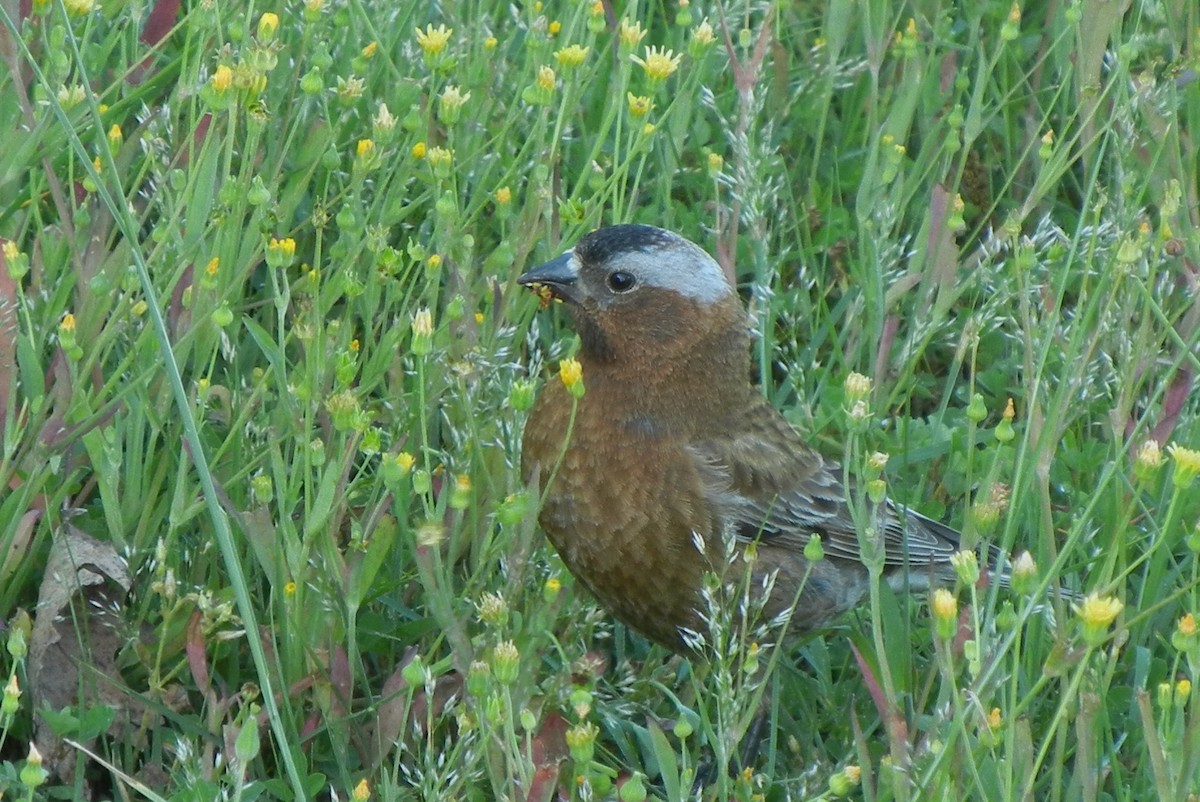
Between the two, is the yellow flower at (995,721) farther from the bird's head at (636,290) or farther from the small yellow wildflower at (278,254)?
the bird's head at (636,290)

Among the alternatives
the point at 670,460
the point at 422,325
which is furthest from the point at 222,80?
the point at 670,460

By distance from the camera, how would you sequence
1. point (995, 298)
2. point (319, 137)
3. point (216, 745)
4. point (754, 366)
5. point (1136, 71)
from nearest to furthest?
point (216, 745) < point (995, 298) < point (319, 137) < point (754, 366) < point (1136, 71)

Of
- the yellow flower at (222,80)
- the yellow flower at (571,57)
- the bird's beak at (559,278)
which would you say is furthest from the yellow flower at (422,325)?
the bird's beak at (559,278)

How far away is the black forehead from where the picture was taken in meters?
4.18

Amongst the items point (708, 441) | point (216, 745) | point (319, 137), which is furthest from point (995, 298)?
point (216, 745)

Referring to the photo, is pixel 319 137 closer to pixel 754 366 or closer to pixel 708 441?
pixel 708 441

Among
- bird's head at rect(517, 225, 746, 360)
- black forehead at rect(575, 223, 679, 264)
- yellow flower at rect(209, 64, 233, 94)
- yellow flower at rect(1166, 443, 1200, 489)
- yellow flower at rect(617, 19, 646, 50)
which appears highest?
yellow flower at rect(209, 64, 233, 94)

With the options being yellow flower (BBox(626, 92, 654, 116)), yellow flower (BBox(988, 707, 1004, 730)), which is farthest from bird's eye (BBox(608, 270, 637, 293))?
yellow flower (BBox(988, 707, 1004, 730))

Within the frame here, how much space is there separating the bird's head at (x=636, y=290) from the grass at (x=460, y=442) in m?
0.12

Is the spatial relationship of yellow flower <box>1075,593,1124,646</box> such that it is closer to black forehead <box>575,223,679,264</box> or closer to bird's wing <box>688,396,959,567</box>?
bird's wing <box>688,396,959,567</box>

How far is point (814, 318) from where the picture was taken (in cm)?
516

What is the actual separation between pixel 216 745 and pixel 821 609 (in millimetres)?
1527

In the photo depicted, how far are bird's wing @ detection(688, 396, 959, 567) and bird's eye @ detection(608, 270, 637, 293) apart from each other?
1.29 ft

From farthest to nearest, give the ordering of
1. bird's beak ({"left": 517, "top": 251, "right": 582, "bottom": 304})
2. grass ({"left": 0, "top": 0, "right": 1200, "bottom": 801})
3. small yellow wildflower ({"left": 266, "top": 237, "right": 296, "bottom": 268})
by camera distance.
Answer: bird's beak ({"left": 517, "top": 251, "right": 582, "bottom": 304}), small yellow wildflower ({"left": 266, "top": 237, "right": 296, "bottom": 268}), grass ({"left": 0, "top": 0, "right": 1200, "bottom": 801})
